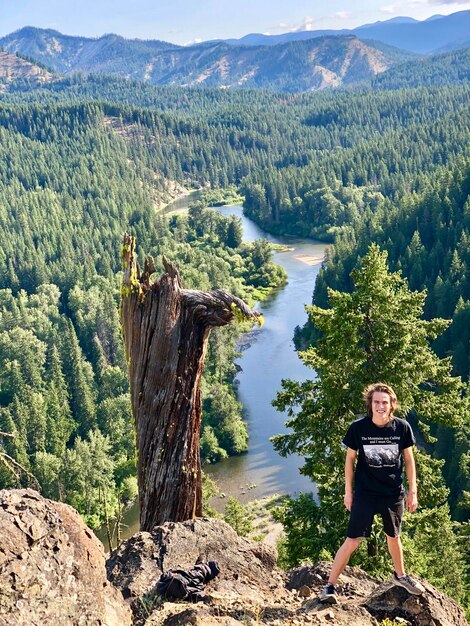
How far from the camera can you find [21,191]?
195 m

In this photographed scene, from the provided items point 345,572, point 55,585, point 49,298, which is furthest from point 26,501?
point 49,298

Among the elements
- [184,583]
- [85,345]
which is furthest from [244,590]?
[85,345]

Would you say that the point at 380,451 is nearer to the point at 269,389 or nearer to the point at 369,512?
the point at 369,512

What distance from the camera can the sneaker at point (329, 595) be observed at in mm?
8750

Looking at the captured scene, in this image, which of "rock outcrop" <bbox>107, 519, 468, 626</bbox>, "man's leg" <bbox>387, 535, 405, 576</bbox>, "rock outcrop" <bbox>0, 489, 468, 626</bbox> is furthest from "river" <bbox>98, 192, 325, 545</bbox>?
"man's leg" <bbox>387, 535, 405, 576</bbox>

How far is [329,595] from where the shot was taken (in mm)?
8773

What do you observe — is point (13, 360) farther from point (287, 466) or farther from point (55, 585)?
point (55, 585)

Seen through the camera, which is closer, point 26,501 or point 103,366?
point 26,501

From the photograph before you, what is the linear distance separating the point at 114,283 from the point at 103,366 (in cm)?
3326

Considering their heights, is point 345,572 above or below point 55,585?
below

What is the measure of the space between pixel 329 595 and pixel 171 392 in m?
4.56

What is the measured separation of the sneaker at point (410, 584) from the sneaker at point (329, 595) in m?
0.94

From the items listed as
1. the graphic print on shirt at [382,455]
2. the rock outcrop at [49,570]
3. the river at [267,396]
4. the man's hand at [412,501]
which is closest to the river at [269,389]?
the river at [267,396]

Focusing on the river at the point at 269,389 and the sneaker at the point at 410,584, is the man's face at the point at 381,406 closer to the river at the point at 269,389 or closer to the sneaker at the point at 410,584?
the sneaker at the point at 410,584
